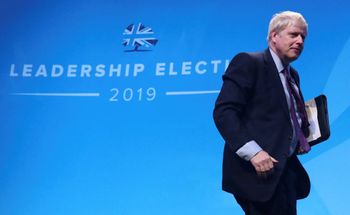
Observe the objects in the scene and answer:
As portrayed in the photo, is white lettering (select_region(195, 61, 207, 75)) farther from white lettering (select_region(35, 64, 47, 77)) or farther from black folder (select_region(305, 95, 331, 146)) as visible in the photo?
black folder (select_region(305, 95, 331, 146))

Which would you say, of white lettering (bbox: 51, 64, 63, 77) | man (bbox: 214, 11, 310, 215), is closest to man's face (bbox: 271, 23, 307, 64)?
man (bbox: 214, 11, 310, 215)

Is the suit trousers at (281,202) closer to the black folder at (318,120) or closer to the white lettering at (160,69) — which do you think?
the black folder at (318,120)

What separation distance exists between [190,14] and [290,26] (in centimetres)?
163

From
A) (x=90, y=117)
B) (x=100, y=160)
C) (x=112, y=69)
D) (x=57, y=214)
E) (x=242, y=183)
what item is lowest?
(x=242, y=183)

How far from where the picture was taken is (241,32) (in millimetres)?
2943

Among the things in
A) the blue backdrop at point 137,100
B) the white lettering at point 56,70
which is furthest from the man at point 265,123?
the white lettering at point 56,70

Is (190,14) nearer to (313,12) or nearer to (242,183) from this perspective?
(313,12)

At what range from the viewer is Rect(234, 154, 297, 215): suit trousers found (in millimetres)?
1429

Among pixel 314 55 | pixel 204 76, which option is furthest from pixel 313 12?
pixel 204 76

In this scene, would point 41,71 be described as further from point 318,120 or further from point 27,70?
point 318,120

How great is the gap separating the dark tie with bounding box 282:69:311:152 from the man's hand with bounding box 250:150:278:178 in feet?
0.45

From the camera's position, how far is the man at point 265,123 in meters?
1.41

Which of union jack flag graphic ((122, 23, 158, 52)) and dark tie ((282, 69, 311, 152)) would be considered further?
union jack flag graphic ((122, 23, 158, 52))

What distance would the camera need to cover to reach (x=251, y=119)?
1.46 meters
